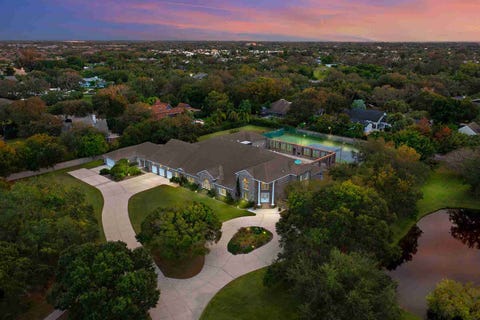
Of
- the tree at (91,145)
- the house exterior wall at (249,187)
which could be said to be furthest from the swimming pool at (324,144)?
the tree at (91,145)

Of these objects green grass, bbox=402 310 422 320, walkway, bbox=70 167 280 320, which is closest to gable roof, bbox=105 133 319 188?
walkway, bbox=70 167 280 320

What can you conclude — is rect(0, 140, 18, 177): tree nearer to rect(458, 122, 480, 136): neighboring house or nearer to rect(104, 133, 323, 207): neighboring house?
rect(104, 133, 323, 207): neighboring house

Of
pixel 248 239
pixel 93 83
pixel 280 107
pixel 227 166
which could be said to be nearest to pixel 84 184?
pixel 227 166

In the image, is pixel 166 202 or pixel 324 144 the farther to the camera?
pixel 324 144

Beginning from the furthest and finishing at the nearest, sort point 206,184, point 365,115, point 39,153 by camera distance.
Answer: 1. point 365,115
2. point 39,153
3. point 206,184

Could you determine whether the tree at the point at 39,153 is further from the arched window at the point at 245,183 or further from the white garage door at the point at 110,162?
the arched window at the point at 245,183

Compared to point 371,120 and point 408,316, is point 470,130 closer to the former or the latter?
point 371,120

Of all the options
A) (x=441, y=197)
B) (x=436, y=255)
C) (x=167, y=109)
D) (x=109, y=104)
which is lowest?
(x=436, y=255)
